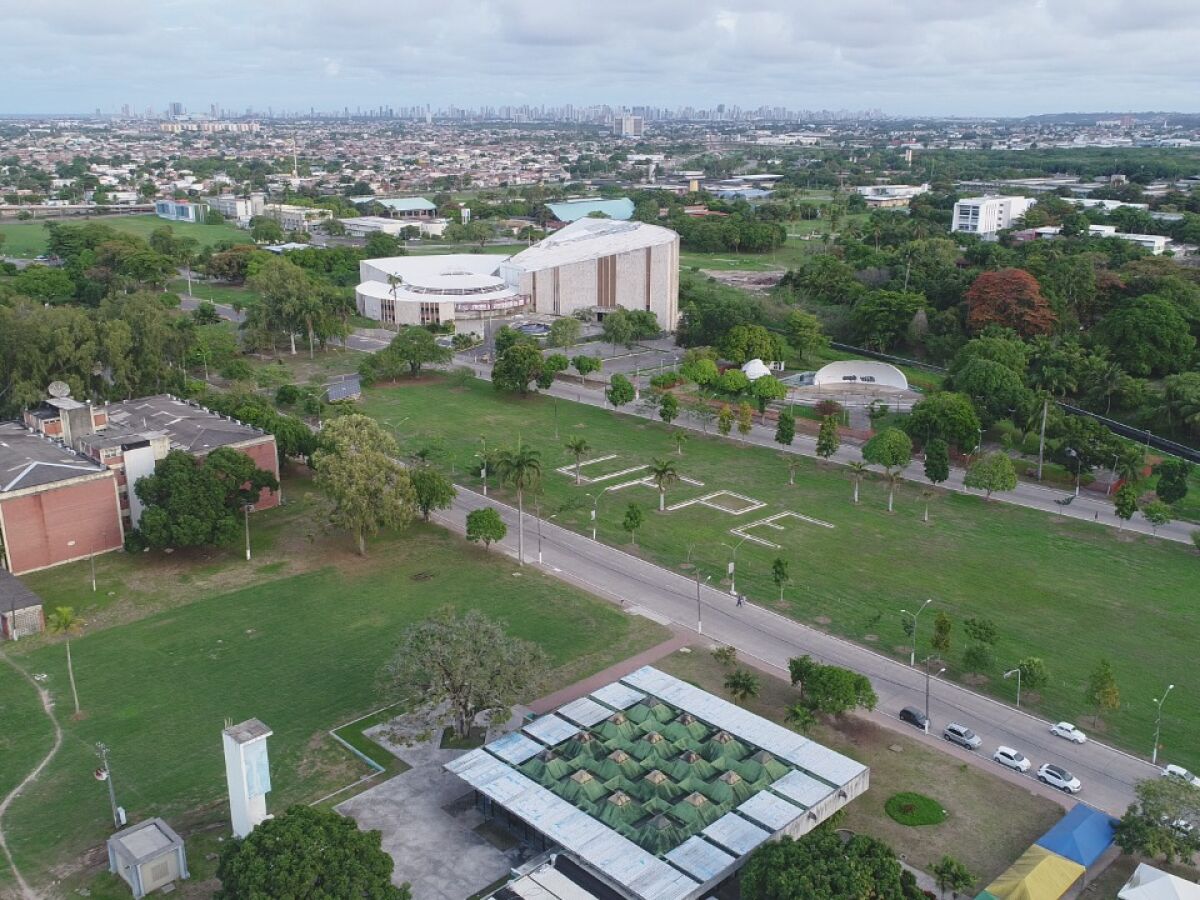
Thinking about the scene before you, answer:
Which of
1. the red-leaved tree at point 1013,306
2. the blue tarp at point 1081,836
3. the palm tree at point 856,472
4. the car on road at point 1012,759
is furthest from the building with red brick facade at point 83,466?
the red-leaved tree at point 1013,306

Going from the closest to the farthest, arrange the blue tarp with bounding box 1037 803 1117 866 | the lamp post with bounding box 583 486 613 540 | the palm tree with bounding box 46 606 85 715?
the blue tarp with bounding box 1037 803 1117 866
the palm tree with bounding box 46 606 85 715
the lamp post with bounding box 583 486 613 540

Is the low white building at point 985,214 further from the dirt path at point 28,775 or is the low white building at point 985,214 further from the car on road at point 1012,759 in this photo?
the dirt path at point 28,775

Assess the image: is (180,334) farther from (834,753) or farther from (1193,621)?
(1193,621)

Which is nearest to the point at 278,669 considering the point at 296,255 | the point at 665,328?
the point at 665,328

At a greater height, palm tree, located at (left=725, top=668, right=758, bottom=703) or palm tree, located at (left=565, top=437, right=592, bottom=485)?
palm tree, located at (left=565, top=437, right=592, bottom=485)

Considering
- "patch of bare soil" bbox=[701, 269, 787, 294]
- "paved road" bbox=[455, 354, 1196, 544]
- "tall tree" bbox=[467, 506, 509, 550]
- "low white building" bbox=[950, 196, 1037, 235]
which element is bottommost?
"paved road" bbox=[455, 354, 1196, 544]

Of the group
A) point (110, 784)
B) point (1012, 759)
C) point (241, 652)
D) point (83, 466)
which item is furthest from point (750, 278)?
point (110, 784)

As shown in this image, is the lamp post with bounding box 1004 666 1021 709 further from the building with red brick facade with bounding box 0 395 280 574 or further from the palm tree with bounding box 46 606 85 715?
the building with red brick facade with bounding box 0 395 280 574

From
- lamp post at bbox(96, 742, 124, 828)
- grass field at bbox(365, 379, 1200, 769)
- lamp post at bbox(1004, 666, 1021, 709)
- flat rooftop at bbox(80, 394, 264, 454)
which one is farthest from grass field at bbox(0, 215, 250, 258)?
lamp post at bbox(1004, 666, 1021, 709)

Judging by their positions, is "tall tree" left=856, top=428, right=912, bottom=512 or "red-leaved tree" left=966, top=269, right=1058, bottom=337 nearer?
"tall tree" left=856, top=428, right=912, bottom=512
